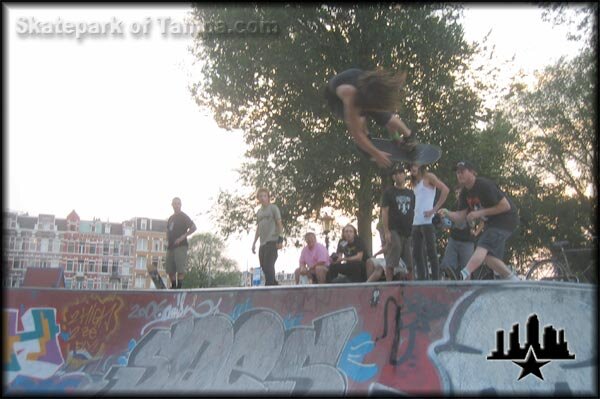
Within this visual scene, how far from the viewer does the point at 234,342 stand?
258 inches

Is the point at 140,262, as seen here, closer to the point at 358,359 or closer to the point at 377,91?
the point at 358,359

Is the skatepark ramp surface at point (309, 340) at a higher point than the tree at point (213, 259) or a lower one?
higher

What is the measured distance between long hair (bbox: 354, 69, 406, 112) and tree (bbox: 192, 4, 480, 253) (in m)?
11.0

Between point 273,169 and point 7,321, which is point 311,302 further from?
point 273,169

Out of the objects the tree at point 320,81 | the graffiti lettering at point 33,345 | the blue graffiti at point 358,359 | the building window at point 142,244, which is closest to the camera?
the blue graffiti at point 358,359

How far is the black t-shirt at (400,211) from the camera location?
7516 millimetres

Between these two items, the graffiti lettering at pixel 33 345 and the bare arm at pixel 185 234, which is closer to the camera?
the graffiti lettering at pixel 33 345

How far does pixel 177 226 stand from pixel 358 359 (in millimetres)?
5489

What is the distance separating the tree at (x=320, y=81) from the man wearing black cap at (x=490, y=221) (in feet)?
32.2

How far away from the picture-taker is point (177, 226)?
32.6 ft

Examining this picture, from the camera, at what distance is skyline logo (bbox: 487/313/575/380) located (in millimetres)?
4734

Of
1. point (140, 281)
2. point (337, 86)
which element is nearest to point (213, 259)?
point (140, 281)

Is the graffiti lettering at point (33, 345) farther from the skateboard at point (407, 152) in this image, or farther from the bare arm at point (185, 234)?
the skateboard at point (407, 152)

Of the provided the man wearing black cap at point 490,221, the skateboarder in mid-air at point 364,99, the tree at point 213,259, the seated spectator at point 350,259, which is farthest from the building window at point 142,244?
the skateboarder in mid-air at point 364,99
